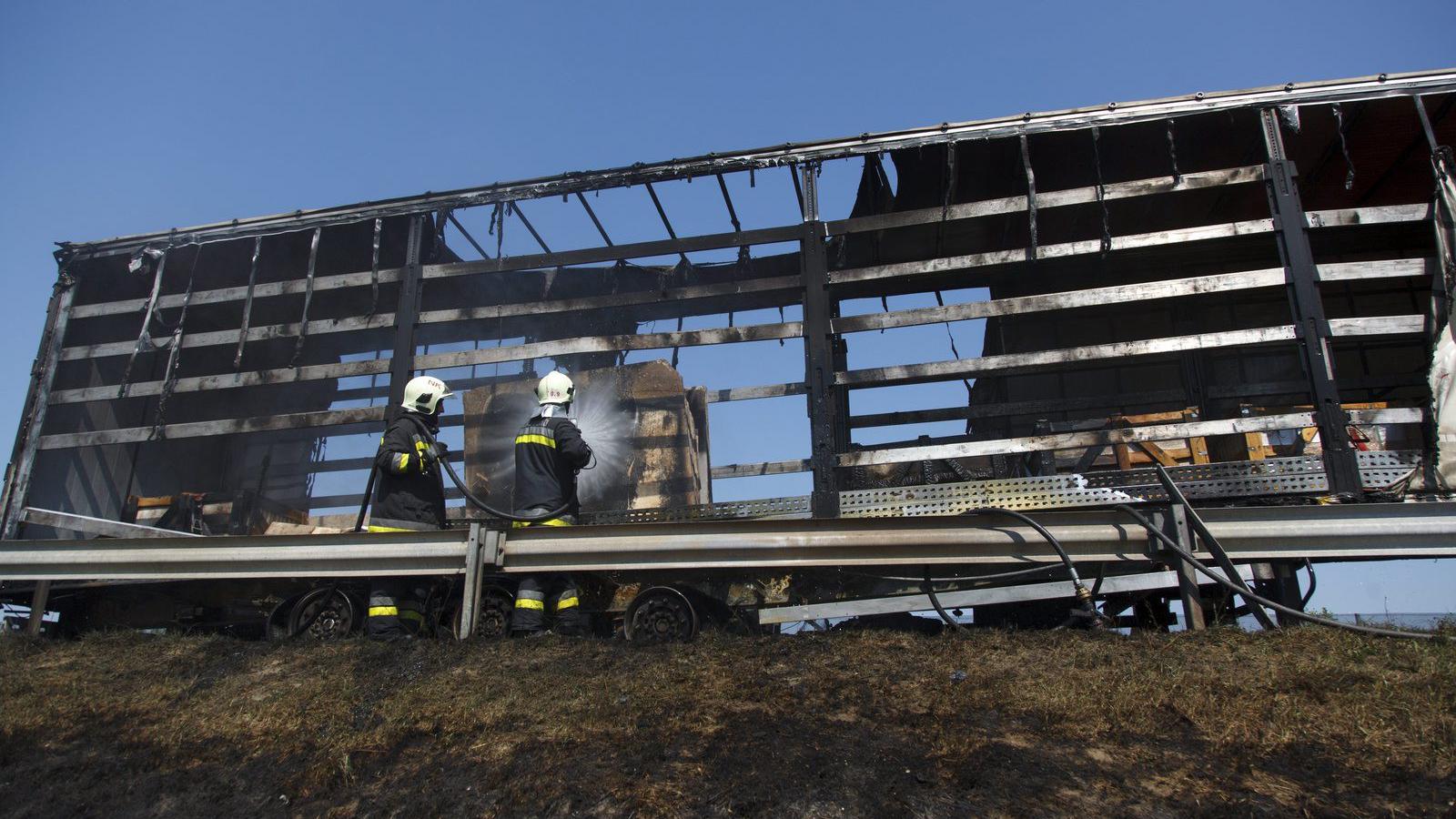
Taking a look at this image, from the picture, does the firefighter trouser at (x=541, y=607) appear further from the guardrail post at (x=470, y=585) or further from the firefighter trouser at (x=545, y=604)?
the guardrail post at (x=470, y=585)

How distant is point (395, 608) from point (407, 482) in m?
1.05

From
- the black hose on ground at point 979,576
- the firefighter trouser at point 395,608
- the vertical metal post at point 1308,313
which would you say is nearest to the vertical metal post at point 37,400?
the firefighter trouser at point 395,608

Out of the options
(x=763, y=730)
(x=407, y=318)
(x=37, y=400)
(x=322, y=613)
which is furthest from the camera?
(x=37, y=400)

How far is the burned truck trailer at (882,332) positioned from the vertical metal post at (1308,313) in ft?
0.08

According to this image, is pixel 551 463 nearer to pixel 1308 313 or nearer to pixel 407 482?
pixel 407 482

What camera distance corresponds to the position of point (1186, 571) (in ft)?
16.7

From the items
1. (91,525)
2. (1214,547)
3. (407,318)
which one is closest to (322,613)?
(91,525)

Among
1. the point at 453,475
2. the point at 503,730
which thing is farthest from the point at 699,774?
the point at 453,475

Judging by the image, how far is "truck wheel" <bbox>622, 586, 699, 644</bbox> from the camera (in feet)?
19.0

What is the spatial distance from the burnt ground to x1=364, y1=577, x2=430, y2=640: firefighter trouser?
18.7 inches

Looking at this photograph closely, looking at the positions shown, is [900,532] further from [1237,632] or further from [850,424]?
[850,424]

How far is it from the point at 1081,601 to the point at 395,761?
4103 millimetres

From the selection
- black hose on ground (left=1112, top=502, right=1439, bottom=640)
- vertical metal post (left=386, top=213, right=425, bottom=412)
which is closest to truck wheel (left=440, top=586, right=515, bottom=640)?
vertical metal post (left=386, top=213, right=425, bottom=412)

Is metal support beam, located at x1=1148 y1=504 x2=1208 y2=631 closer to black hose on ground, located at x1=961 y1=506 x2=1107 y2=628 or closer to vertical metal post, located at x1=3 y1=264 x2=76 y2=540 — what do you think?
Result: black hose on ground, located at x1=961 y1=506 x2=1107 y2=628
